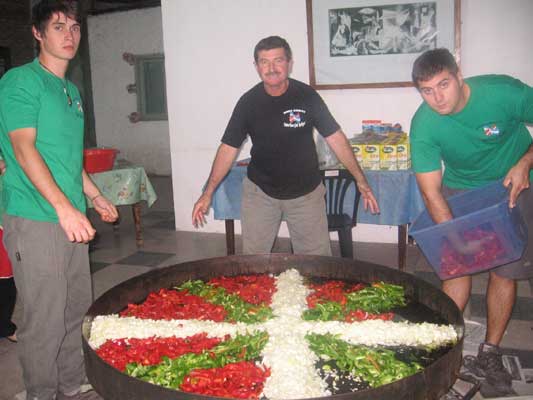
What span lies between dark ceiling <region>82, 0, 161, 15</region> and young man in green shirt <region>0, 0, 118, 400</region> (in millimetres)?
9615

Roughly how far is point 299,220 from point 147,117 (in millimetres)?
9477

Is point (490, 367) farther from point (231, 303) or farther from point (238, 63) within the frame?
point (238, 63)

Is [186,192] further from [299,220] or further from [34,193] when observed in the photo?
[34,193]

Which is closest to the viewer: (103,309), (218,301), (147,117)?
(103,309)

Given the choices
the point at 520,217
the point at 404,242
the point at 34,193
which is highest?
the point at 34,193

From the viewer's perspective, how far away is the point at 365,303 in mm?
2490

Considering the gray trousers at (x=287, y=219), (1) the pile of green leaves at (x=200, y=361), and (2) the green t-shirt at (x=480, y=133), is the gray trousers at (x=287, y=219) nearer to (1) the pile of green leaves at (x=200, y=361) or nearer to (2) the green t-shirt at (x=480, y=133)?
(2) the green t-shirt at (x=480, y=133)

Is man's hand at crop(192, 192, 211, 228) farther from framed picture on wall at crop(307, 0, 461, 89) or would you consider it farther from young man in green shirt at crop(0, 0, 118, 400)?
framed picture on wall at crop(307, 0, 461, 89)

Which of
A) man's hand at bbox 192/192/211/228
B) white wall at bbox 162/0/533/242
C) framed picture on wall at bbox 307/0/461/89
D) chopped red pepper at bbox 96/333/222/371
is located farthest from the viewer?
framed picture on wall at bbox 307/0/461/89

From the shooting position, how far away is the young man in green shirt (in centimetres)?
225

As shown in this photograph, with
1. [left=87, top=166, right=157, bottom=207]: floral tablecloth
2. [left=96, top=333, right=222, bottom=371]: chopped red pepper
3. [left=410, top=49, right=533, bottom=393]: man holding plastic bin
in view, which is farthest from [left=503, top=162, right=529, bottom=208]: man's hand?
[left=87, top=166, right=157, bottom=207]: floral tablecloth

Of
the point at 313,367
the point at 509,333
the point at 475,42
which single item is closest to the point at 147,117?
the point at 475,42

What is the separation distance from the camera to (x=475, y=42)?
5.18 meters

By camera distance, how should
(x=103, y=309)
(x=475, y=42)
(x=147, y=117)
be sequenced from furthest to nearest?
(x=147, y=117), (x=475, y=42), (x=103, y=309)
